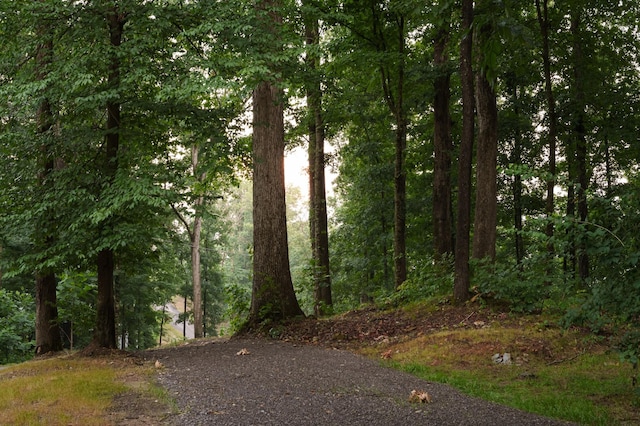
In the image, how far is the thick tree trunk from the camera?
420 inches

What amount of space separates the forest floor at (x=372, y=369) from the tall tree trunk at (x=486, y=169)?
6.16ft

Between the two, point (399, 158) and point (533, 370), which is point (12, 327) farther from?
point (533, 370)

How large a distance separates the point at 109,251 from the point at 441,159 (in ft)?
31.7

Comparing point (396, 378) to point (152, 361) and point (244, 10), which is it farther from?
point (244, 10)

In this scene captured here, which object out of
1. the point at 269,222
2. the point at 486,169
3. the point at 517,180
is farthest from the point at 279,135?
the point at 517,180

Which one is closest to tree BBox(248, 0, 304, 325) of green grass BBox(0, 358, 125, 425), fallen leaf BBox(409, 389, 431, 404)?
green grass BBox(0, 358, 125, 425)

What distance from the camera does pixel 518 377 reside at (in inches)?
245

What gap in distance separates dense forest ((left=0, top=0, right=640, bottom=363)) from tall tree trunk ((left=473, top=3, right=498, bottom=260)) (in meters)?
0.03

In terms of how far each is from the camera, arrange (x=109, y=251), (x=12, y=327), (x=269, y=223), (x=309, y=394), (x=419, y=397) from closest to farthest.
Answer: (x=419, y=397) → (x=309, y=394) → (x=109, y=251) → (x=269, y=223) → (x=12, y=327)

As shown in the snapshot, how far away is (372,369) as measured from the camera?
6.71m

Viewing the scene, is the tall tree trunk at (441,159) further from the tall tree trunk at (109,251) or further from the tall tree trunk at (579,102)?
the tall tree trunk at (109,251)

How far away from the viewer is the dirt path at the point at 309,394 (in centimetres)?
451

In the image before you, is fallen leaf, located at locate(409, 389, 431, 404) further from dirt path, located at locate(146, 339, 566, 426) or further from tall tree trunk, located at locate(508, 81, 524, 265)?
tall tree trunk, located at locate(508, 81, 524, 265)

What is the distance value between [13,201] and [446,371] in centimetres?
740
